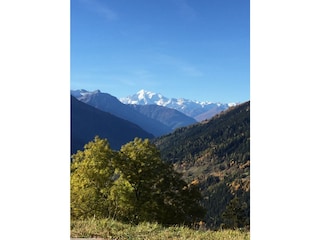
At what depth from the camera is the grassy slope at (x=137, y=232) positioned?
2316 millimetres

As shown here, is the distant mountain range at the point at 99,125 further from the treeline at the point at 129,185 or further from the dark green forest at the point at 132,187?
the treeline at the point at 129,185

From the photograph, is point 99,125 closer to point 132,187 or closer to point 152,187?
point 152,187

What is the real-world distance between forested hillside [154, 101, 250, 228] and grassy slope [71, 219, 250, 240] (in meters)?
41.5

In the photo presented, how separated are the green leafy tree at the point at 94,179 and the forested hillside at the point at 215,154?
1428 inches

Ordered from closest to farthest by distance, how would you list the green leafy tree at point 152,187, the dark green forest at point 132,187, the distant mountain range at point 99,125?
the dark green forest at point 132,187, the green leafy tree at point 152,187, the distant mountain range at point 99,125

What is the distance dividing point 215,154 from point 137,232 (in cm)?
6344

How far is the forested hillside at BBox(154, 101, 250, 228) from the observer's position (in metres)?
46.3

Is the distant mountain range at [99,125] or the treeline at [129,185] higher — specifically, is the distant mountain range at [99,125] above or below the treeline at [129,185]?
above

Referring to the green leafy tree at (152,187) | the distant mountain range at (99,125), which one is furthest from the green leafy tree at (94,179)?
the distant mountain range at (99,125)

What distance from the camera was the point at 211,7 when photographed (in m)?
3.44

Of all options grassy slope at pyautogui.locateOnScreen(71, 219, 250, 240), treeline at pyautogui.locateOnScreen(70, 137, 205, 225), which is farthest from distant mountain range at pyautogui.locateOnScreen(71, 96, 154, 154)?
grassy slope at pyautogui.locateOnScreen(71, 219, 250, 240)
